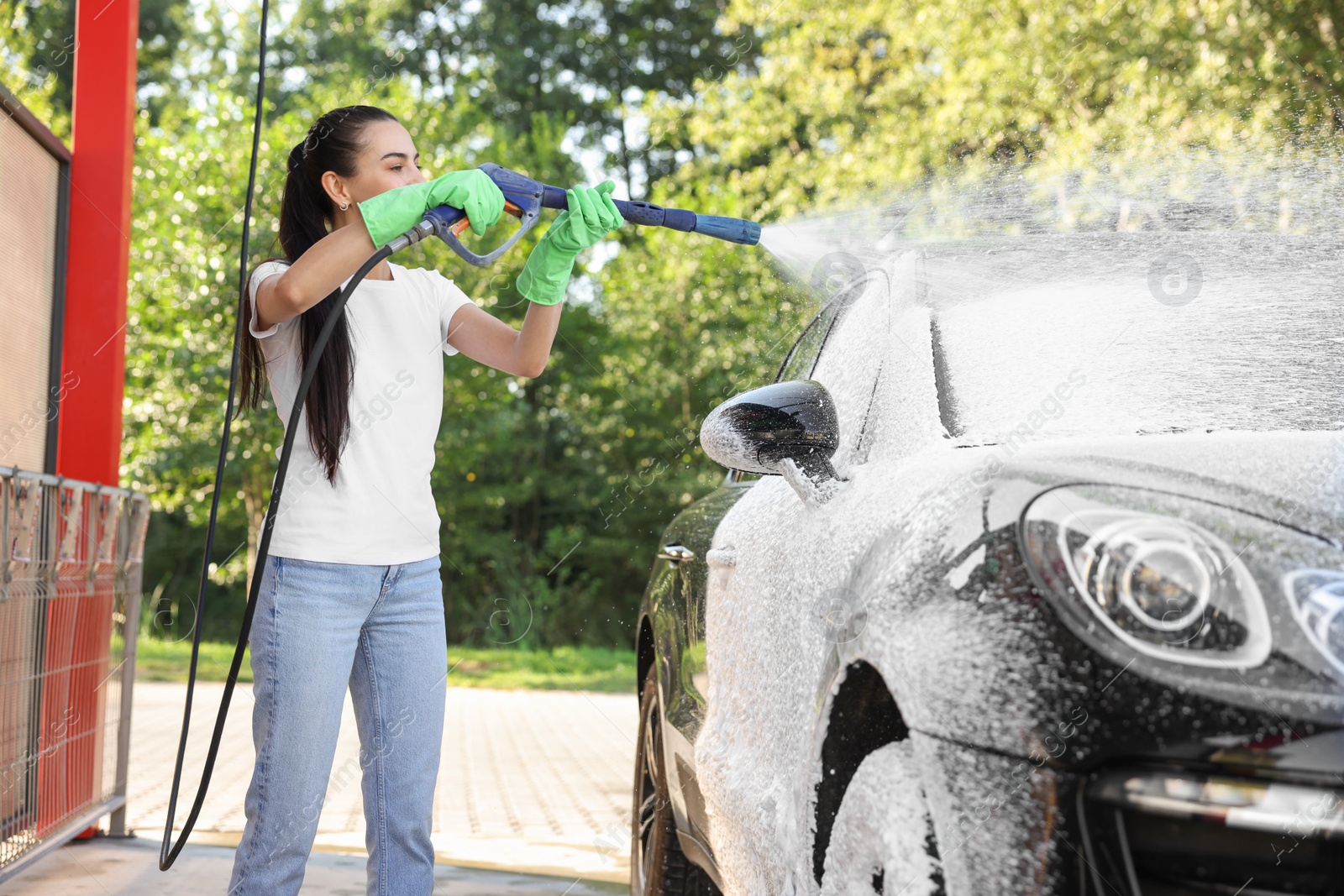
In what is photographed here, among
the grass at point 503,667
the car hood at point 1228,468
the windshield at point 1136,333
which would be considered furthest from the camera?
the grass at point 503,667

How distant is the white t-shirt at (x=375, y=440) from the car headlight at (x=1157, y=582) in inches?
49.4

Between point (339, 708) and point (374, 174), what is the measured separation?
102 centimetres

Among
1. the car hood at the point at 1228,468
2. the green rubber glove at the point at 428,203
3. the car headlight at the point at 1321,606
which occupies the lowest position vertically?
the car headlight at the point at 1321,606

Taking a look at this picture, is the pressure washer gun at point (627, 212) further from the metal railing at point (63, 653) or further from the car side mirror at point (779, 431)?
the metal railing at point (63, 653)

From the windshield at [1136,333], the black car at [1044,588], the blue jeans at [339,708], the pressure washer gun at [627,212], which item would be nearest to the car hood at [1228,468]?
the black car at [1044,588]

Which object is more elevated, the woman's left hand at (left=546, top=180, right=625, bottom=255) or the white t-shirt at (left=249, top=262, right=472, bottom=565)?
the woman's left hand at (left=546, top=180, right=625, bottom=255)

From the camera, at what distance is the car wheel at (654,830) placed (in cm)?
304

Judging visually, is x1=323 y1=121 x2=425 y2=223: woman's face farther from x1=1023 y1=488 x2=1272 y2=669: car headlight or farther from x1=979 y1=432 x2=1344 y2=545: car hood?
x1=1023 y1=488 x2=1272 y2=669: car headlight

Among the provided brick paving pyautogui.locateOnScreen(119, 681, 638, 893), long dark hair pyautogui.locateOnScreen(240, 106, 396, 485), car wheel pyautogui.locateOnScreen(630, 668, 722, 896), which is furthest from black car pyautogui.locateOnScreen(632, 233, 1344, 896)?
brick paving pyautogui.locateOnScreen(119, 681, 638, 893)

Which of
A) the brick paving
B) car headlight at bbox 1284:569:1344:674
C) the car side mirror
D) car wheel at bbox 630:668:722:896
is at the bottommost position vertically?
the brick paving

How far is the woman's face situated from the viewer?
2.38 m

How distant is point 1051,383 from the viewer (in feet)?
→ 6.32

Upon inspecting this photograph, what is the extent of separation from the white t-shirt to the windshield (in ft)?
2.93

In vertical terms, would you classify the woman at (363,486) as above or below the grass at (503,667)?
above
